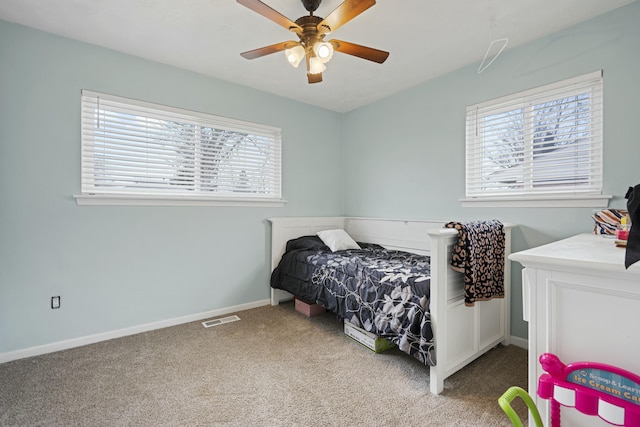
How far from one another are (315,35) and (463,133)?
5.70 feet

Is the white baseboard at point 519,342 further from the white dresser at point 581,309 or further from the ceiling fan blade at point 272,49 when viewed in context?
the ceiling fan blade at point 272,49

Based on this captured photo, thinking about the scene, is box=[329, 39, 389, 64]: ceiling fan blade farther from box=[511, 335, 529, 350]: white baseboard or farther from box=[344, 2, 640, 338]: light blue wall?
box=[511, 335, 529, 350]: white baseboard

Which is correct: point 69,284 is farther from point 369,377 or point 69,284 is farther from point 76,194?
point 369,377

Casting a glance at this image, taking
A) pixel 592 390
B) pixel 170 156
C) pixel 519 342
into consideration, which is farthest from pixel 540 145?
pixel 170 156

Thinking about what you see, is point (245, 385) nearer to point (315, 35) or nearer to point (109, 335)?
point (109, 335)

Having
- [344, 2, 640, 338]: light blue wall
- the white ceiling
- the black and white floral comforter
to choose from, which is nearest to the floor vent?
the black and white floral comforter

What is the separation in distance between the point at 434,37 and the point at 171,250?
2934 millimetres

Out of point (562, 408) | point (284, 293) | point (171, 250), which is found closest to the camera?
point (562, 408)

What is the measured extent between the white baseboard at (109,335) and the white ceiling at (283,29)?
2.42 meters

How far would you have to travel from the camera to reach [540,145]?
2.34 metres

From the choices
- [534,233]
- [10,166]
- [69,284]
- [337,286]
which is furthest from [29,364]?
[534,233]

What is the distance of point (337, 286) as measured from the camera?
2537 mm

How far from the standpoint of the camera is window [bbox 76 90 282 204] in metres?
2.47

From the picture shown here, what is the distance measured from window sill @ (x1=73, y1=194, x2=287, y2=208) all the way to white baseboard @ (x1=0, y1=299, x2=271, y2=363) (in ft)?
3.61
